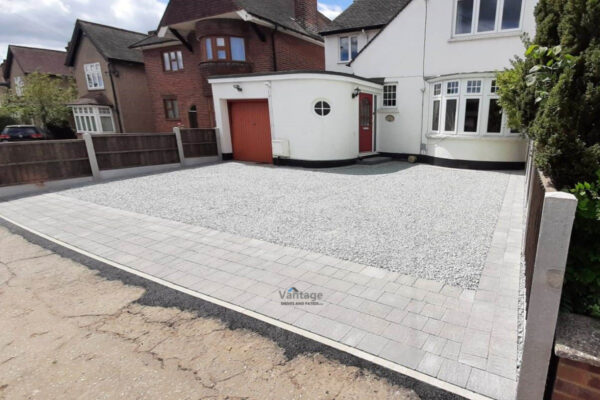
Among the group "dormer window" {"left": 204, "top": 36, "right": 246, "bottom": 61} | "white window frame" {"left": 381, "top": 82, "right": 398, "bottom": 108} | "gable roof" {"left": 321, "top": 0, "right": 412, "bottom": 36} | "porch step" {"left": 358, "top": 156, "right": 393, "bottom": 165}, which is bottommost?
"porch step" {"left": 358, "top": 156, "right": 393, "bottom": 165}

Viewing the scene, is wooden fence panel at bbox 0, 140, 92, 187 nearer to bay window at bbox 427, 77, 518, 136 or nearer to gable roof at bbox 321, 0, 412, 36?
gable roof at bbox 321, 0, 412, 36

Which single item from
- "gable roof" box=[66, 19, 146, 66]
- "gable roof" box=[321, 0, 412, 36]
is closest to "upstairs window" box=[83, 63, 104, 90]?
"gable roof" box=[66, 19, 146, 66]

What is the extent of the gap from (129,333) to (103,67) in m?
24.5

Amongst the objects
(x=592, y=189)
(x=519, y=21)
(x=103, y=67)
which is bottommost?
(x=592, y=189)

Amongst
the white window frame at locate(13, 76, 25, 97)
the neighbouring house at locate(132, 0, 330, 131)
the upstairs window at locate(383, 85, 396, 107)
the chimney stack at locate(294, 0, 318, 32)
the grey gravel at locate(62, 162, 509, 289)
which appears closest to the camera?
the grey gravel at locate(62, 162, 509, 289)

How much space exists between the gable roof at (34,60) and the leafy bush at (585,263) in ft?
131

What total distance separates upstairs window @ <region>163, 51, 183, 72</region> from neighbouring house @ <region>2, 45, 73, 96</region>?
1793 cm

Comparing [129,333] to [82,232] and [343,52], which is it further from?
[343,52]

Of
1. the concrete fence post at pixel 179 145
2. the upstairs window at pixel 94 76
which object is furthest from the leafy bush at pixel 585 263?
the upstairs window at pixel 94 76

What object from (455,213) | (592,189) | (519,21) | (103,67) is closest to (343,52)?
(519,21)

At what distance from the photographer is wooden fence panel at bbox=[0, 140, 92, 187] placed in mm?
8859

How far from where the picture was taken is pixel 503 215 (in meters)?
5.93

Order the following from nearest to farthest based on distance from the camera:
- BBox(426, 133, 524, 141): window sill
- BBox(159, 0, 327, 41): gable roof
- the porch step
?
BBox(426, 133, 524, 141): window sill
the porch step
BBox(159, 0, 327, 41): gable roof

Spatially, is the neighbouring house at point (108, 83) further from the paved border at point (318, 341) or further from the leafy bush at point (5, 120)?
the paved border at point (318, 341)
